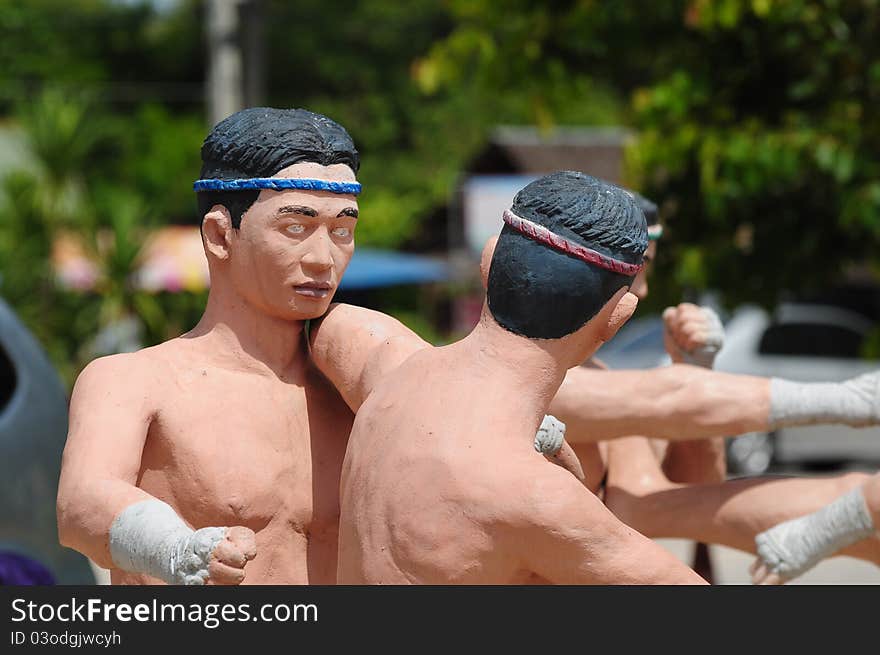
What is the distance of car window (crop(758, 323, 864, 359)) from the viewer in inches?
441

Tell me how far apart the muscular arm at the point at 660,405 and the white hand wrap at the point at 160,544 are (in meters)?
1.07

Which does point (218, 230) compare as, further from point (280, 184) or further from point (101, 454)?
point (101, 454)

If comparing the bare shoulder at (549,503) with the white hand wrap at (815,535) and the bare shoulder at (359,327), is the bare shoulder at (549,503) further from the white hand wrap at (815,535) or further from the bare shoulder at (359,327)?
the white hand wrap at (815,535)

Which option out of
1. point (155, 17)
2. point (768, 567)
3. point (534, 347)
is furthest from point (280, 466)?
point (155, 17)

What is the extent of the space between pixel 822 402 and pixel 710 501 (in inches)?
15.2

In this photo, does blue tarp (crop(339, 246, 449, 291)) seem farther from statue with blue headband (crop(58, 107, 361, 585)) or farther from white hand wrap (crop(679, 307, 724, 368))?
statue with blue headband (crop(58, 107, 361, 585))

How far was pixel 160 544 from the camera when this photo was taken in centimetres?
209

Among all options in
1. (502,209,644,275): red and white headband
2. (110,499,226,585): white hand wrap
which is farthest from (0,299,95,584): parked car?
(502,209,644,275): red and white headband

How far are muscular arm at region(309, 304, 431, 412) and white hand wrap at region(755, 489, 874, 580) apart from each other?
33.2 inches

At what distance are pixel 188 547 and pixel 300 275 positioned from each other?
64 centimetres

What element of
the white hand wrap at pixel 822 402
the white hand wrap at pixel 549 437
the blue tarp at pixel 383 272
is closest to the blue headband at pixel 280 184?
the white hand wrap at pixel 549 437

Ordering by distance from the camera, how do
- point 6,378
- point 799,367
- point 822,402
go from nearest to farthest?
point 822,402
point 6,378
point 799,367

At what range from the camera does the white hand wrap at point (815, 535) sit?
2686mm

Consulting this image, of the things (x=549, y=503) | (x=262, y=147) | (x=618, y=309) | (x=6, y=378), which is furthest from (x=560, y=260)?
(x=6, y=378)
